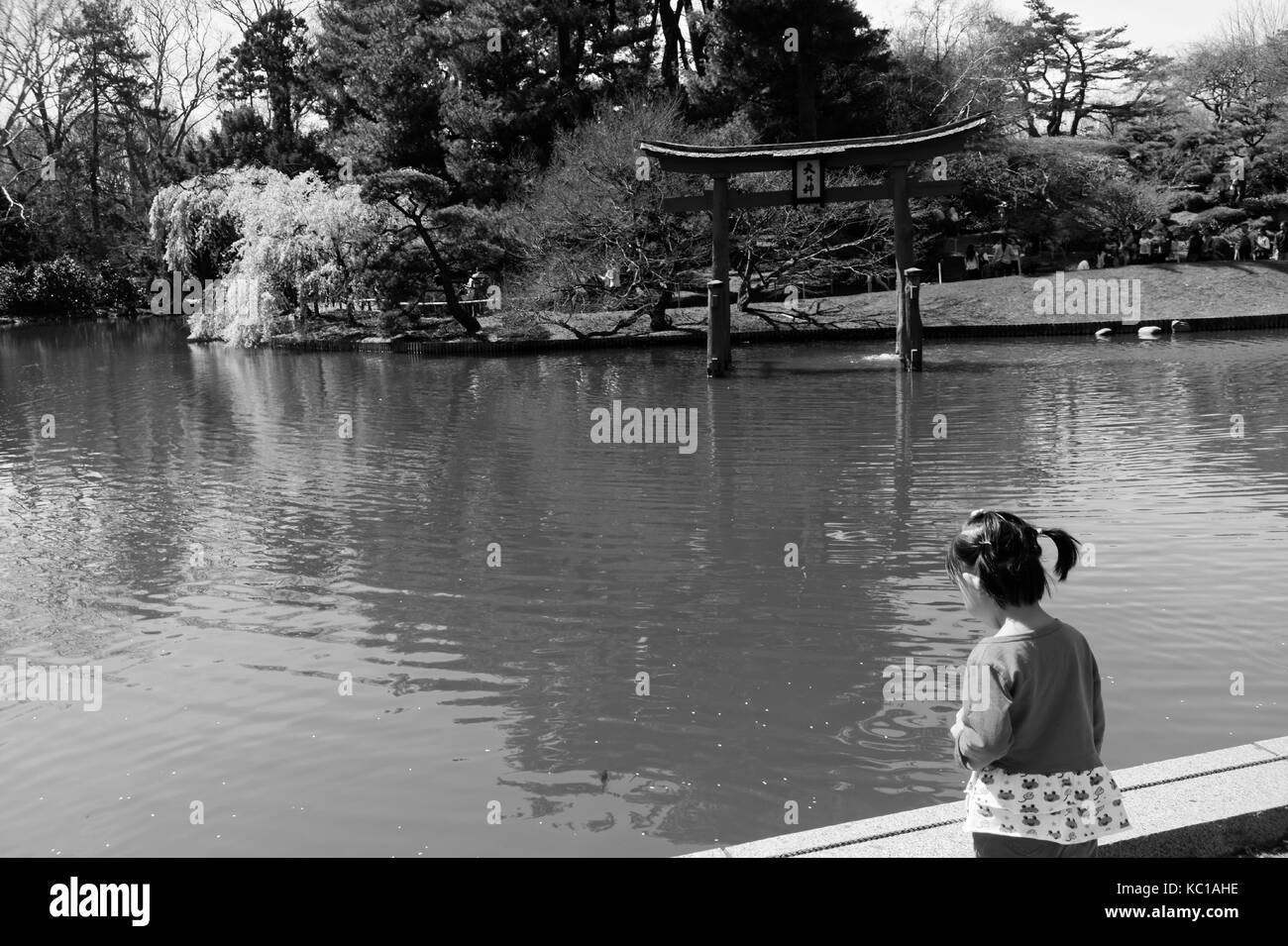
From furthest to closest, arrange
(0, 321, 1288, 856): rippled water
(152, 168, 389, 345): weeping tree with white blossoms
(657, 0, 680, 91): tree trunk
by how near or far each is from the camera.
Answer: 1. (657, 0, 680, 91): tree trunk
2. (152, 168, 389, 345): weeping tree with white blossoms
3. (0, 321, 1288, 856): rippled water

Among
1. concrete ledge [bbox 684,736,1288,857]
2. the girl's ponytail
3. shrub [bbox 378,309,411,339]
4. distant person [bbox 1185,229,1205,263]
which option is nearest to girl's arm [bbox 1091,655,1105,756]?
the girl's ponytail

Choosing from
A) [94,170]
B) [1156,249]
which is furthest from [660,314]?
[94,170]


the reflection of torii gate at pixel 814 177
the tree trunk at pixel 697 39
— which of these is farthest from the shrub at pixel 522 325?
the tree trunk at pixel 697 39

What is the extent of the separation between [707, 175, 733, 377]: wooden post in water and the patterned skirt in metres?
17.5

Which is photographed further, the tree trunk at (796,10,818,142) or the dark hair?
the tree trunk at (796,10,818,142)

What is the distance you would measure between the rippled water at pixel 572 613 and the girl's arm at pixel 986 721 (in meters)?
1.93

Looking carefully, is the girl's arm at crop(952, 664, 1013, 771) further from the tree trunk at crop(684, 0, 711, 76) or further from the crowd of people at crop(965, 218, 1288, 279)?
the tree trunk at crop(684, 0, 711, 76)

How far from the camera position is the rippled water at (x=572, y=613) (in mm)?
4902

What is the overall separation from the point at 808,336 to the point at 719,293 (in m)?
7.52

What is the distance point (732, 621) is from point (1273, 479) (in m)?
5.98

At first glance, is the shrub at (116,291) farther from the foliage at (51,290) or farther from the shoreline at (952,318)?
the shoreline at (952,318)

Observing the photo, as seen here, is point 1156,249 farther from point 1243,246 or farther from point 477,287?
point 477,287

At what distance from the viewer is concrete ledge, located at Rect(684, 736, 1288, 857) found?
3.29m
